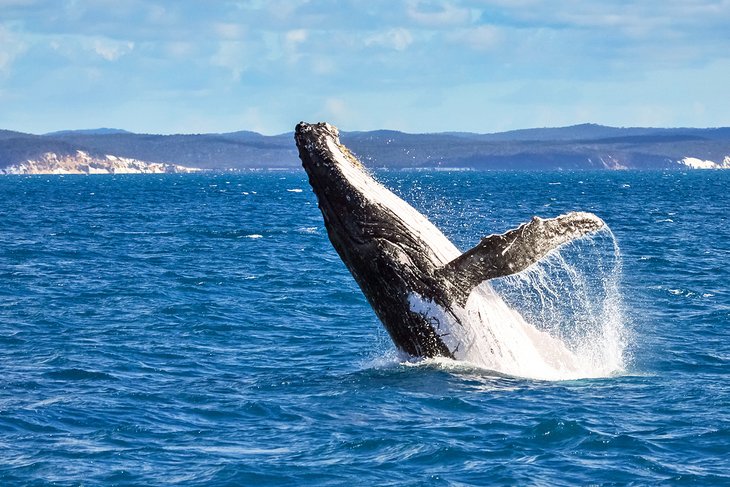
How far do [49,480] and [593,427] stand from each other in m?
5.93

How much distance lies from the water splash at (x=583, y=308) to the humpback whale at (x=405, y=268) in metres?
0.77

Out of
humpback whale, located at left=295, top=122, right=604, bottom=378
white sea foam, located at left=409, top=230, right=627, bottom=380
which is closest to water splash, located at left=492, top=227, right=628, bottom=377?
white sea foam, located at left=409, top=230, right=627, bottom=380

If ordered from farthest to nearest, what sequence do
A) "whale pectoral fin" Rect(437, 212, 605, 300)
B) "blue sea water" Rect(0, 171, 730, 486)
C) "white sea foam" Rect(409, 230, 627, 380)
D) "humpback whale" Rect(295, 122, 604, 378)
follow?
"white sea foam" Rect(409, 230, 627, 380)
"humpback whale" Rect(295, 122, 604, 378)
"whale pectoral fin" Rect(437, 212, 605, 300)
"blue sea water" Rect(0, 171, 730, 486)

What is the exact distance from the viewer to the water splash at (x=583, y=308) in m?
16.4

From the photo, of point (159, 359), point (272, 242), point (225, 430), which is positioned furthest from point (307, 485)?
point (272, 242)

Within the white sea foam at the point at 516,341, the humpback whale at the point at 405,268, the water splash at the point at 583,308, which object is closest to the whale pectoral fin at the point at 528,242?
the humpback whale at the point at 405,268

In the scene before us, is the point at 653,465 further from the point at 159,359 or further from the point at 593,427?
the point at 159,359

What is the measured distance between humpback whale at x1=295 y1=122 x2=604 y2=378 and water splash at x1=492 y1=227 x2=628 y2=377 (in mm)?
767

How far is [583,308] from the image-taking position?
2570 cm

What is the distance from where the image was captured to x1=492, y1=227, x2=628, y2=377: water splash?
644 inches

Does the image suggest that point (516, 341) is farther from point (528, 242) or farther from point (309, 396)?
point (309, 396)

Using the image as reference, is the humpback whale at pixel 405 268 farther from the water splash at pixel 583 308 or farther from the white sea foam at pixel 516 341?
the water splash at pixel 583 308

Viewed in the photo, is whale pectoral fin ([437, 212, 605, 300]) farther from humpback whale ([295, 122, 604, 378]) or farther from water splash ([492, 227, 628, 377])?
water splash ([492, 227, 628, 377])

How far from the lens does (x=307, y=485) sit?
36.1 ft
